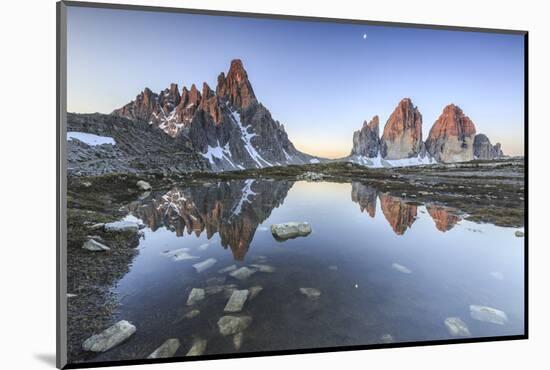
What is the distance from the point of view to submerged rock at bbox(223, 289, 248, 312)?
3918 mm

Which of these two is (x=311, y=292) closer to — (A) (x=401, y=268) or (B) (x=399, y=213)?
(A) (x=401, y=268)

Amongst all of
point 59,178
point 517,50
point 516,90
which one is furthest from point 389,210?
point 59,178

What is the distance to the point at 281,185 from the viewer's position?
16.1ft

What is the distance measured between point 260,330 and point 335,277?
1.41 metres

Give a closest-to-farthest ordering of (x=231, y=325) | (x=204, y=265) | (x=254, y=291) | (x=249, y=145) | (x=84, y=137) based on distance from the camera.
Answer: (x=84, y=137)
(x=231, y=325)
(x=254, y=291)
(x=204, y=265)
(x=249, y=145)

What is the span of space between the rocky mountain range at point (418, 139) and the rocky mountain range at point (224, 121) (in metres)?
0.99

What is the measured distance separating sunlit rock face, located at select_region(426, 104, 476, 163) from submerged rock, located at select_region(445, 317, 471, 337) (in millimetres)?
2604

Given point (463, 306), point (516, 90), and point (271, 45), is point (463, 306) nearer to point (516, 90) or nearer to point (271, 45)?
point (516, 90)

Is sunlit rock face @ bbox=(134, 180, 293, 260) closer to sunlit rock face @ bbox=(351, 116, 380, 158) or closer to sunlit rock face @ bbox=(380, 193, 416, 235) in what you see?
sunlit rock face @ bbox=(351, 116, 380, 158)

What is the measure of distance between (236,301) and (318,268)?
1.40 meters

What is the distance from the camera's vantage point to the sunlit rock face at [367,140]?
14.7 feet

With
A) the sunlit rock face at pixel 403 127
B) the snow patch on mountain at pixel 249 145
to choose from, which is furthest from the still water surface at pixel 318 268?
the sunlit rock face at pixel 403 127

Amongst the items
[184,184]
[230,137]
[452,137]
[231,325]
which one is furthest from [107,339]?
[452,137]

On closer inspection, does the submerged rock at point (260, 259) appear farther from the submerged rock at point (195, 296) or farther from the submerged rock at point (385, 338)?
the submerged rock at point (385, 338)
